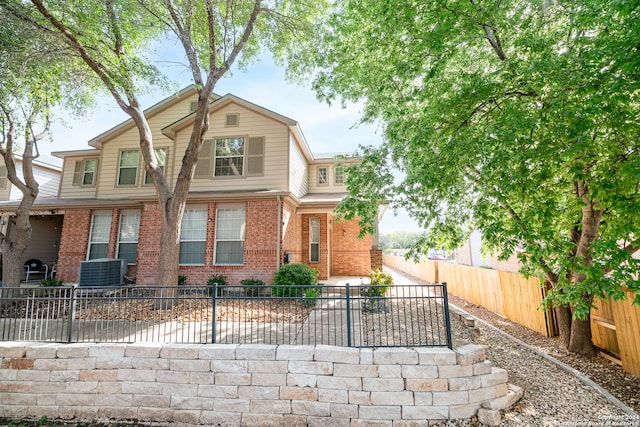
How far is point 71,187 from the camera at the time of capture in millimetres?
13703

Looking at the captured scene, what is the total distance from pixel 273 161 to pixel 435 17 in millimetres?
7322

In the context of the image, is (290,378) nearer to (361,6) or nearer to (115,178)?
(361,6)

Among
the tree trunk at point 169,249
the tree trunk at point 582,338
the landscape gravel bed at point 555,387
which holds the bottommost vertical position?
the landscape gravel bed at point 555,387

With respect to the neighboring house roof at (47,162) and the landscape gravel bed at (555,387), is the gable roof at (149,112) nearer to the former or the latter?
the neighboring house roof at (47,162)

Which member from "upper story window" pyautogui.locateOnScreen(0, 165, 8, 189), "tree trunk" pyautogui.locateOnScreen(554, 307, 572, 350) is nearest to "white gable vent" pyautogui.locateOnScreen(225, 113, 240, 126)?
"tree trunk" pyautogui.locateOnScreen(554, 307, 572, 350)

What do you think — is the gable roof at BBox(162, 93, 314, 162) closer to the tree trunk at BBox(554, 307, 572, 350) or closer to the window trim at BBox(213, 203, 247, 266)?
the window trim at BBox(213, 203, 247, 266)

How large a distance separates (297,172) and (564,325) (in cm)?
993

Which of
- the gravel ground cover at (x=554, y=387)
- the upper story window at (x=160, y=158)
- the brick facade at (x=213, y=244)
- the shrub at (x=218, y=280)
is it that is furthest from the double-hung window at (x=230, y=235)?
the gravel ground cover at (x=554, y=387)

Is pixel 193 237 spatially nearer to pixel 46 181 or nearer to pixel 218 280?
pixel 218 280

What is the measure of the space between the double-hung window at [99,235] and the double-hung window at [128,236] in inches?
23.8

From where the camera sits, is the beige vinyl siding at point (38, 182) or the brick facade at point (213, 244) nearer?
the brick facade at point (213, 244)

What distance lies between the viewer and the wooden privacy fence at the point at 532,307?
5.11m

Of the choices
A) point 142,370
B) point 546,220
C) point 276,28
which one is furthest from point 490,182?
point 276,28

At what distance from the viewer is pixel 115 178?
12844mm
